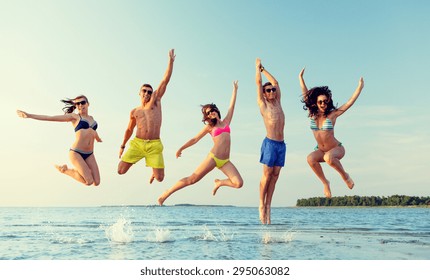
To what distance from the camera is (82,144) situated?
566 inches

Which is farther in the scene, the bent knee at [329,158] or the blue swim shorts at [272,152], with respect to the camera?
the blue swim shorts at [272,152]

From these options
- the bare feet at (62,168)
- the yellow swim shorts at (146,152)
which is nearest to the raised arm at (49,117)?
the bare feet at (62,168)

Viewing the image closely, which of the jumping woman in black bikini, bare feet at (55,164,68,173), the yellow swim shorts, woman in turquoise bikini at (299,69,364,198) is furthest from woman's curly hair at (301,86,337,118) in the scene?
bare feet at (55,164,68,173)

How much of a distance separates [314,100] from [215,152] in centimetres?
329

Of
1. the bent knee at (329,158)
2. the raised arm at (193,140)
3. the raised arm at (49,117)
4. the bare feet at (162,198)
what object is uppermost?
the raised arm at (49,117)

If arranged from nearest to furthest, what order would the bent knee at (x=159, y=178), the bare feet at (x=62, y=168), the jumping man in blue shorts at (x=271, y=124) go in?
the bare feet at (x=62, y=168) < the jumping man in blue shorts at (x=271, y=124) < the bent knee at (x=159, y=178)

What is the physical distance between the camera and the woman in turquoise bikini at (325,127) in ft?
46.3

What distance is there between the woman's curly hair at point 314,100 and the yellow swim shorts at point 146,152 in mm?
4533

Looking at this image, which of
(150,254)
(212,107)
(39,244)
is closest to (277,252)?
(150,254)

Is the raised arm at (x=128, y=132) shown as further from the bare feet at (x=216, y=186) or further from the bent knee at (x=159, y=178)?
the bare feet at (x=216, y=186)

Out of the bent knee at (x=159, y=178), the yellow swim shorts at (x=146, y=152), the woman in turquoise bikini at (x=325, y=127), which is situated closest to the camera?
the woman in turquoise bikini at (x=325, y=127)

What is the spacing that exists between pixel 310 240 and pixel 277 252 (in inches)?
156

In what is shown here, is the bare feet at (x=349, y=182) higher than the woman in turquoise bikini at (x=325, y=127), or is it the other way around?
the woman in turquoise bikini at (x=325, y=127)
